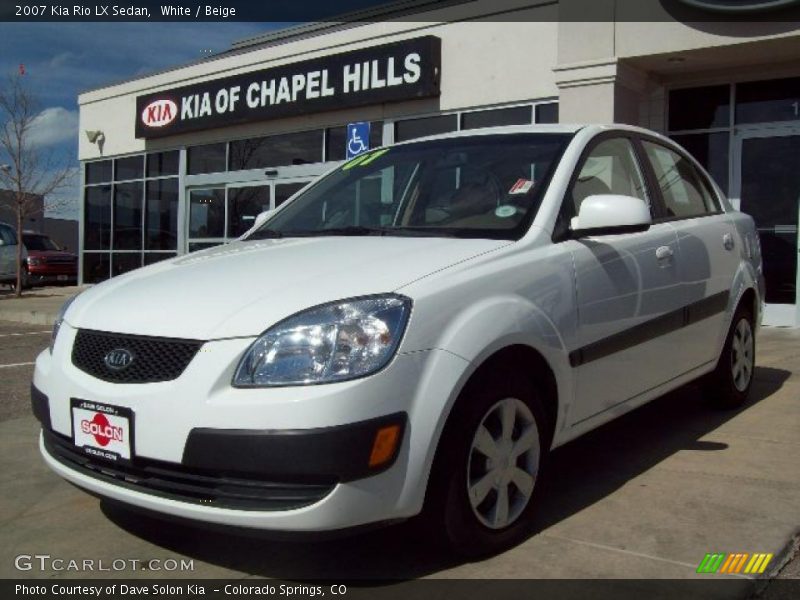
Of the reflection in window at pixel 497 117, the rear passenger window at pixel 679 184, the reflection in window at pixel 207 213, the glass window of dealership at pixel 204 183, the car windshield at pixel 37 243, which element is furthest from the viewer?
the car windshield at pixel 37 243

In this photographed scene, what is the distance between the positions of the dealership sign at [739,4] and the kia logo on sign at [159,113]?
1040 cm

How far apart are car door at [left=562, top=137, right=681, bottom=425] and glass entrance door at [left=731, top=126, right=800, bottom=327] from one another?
611 cm

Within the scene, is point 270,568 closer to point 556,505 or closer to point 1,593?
point 1,593

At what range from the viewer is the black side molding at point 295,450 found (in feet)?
7.58

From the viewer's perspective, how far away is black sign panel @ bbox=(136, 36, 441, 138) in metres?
11.6

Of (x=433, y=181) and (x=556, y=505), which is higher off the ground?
(x=433, y=181)

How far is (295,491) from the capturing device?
2.38 metres

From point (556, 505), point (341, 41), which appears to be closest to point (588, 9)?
point (341, 41)

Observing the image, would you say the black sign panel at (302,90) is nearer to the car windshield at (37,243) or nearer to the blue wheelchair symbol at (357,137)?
the blue wheelchair symbol at (357,137)

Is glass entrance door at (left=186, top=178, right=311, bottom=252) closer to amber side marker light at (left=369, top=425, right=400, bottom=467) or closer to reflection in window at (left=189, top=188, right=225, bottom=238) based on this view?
reflection in window at (left=189, top=188, right=225, bottom=238)

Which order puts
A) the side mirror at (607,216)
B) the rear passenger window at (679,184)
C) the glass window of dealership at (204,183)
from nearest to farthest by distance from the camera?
the side mirror at (607,216) → the rear passenger window at (679,184) → the glass window of dealership at (204,183)

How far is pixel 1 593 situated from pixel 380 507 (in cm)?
132

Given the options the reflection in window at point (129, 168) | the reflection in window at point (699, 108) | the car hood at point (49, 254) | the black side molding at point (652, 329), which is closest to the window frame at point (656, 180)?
the black side molding at point (652, 329)

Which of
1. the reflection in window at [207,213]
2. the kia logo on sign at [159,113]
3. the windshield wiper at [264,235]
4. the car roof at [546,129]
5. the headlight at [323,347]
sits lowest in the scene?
the headlight at [323,347]
